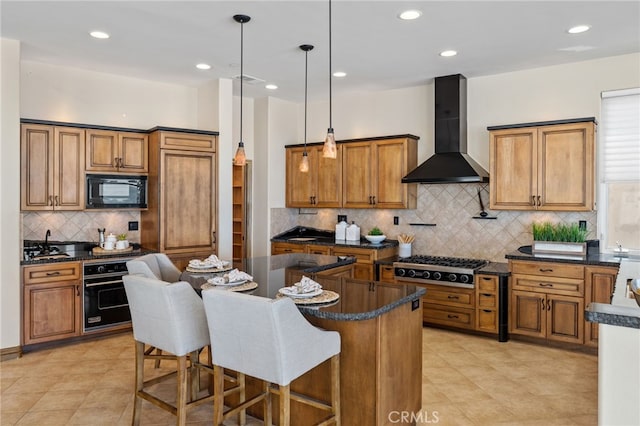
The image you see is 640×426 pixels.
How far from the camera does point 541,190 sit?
15.5ft

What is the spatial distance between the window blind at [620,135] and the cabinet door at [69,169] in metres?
5.58

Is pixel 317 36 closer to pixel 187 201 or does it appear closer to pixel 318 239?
pixel 187 201

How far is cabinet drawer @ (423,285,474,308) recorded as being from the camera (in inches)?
191

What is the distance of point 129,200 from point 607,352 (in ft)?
15.8

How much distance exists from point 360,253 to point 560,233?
2.24 m

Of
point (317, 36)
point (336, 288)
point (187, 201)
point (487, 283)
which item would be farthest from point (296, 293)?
point (187, 201)

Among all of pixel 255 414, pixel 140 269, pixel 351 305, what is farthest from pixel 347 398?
pixel 140 269

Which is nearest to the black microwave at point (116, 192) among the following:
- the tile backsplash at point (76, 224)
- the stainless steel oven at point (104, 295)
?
the tile backsplash at point (76, 224)

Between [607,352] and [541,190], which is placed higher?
[541,190]

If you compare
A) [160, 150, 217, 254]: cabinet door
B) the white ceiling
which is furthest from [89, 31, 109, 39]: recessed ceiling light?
[160, 150, 217, 254]: cabinet door

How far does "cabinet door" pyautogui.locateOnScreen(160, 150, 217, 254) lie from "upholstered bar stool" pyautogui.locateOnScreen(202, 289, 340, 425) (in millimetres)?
3003

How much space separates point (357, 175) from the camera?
607cm

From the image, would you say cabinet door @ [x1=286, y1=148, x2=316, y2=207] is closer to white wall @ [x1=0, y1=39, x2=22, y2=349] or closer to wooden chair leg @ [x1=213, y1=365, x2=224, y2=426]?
white wall @ [x1=0, y1=39, x2=22, y2=349]

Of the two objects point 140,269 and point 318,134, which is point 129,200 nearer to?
point 140,269
